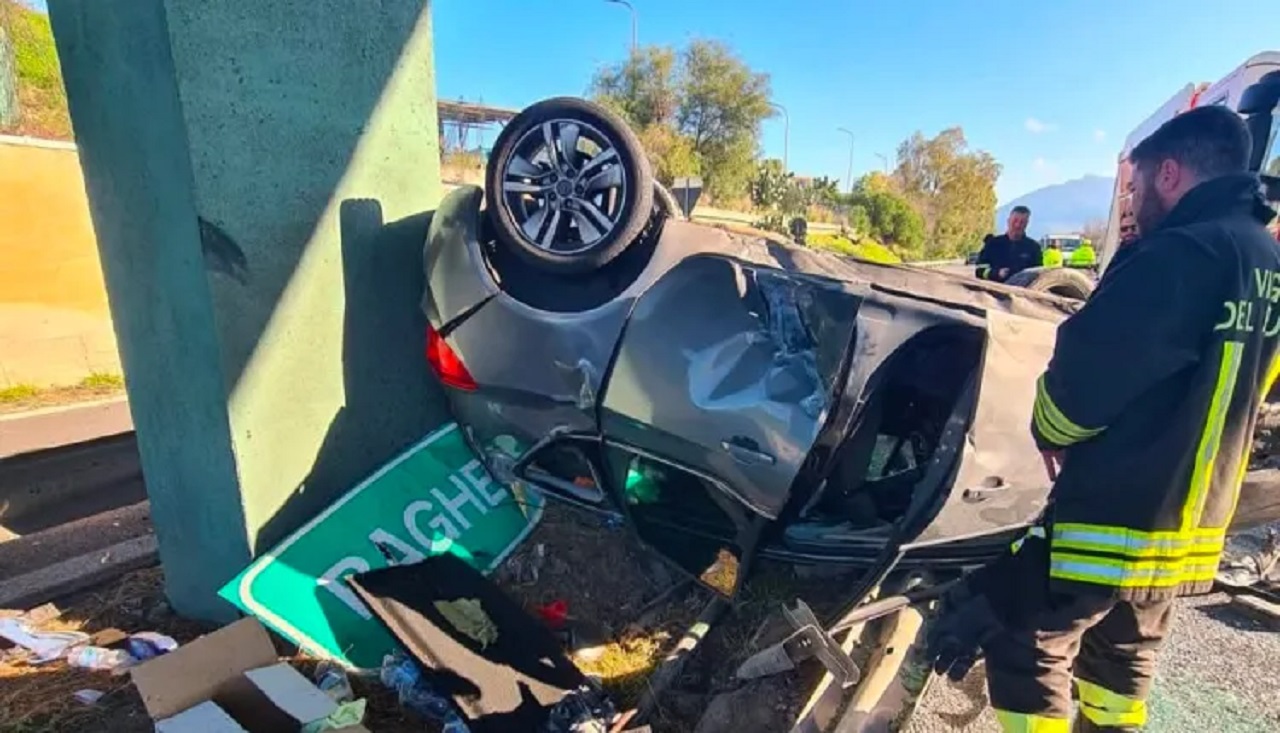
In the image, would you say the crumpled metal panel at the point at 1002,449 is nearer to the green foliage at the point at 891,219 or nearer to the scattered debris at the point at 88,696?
the scattered debris at the point at 88,696

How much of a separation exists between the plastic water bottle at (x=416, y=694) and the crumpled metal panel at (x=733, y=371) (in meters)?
0.94

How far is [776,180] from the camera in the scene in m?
29.8

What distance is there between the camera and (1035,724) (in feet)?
6.43

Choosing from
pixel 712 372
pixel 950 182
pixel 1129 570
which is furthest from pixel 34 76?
pixel 950 182

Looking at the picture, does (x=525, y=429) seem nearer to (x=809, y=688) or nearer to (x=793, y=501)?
(x=793, y=501)

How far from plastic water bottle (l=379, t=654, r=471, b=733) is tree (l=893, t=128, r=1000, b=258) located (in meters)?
42.5

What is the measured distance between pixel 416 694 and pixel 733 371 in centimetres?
136

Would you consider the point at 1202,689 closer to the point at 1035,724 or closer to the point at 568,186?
the point at 1035,724

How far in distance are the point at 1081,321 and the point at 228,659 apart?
2.44 meters

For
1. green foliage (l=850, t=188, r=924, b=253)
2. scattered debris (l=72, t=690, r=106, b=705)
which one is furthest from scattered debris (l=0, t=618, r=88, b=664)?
green foliage (l=850, t=188, r=924, b=253)

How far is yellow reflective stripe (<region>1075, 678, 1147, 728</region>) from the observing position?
2.05 metres

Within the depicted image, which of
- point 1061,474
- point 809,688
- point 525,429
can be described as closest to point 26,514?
point 525,429

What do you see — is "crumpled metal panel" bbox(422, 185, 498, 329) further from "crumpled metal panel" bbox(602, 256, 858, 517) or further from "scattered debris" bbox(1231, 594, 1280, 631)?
"scattered debris" bbox(1231, 594, 1280, 631)

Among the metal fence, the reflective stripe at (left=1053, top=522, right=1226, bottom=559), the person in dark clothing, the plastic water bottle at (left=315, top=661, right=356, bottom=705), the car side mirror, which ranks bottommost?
the plastic water bottle at (left=315, top=661, right=356, bottom=705)
